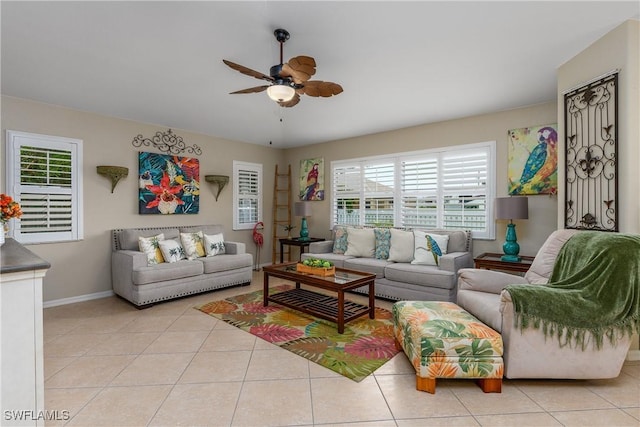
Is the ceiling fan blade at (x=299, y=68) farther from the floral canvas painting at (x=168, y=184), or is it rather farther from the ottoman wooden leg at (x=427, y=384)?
the floral canvas painting at (x=168, y=184)

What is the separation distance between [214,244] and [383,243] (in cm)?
252

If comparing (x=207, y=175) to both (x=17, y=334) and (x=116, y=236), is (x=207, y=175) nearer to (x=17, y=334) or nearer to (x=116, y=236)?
(x=116, y=236)

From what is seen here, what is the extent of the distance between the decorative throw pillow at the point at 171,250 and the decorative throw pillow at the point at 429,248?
3.14 meters

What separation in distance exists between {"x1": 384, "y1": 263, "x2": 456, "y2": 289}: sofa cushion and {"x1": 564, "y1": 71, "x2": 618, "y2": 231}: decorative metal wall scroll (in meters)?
1.29

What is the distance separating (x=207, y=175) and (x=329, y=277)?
309 centimetres

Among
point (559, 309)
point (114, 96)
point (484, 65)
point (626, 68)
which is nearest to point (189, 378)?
point (559, 309)

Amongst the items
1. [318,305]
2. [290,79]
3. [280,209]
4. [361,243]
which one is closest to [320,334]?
[318,305]

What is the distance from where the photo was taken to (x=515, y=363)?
80.5 inches

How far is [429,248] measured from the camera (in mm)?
4102

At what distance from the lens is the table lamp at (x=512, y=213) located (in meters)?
3.51

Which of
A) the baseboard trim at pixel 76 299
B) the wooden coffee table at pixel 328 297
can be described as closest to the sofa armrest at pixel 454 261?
the wooden coffee table at pixel 328 297

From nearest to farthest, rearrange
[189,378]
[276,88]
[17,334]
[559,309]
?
[17,334] → [559,309] → [189,378] → [276,88]

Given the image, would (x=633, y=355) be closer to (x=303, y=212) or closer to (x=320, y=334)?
(x=320, y=334)

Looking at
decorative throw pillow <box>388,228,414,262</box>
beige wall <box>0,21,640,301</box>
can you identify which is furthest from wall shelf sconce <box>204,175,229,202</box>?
decorative throw pillow <box>388,228,414,262</box>
